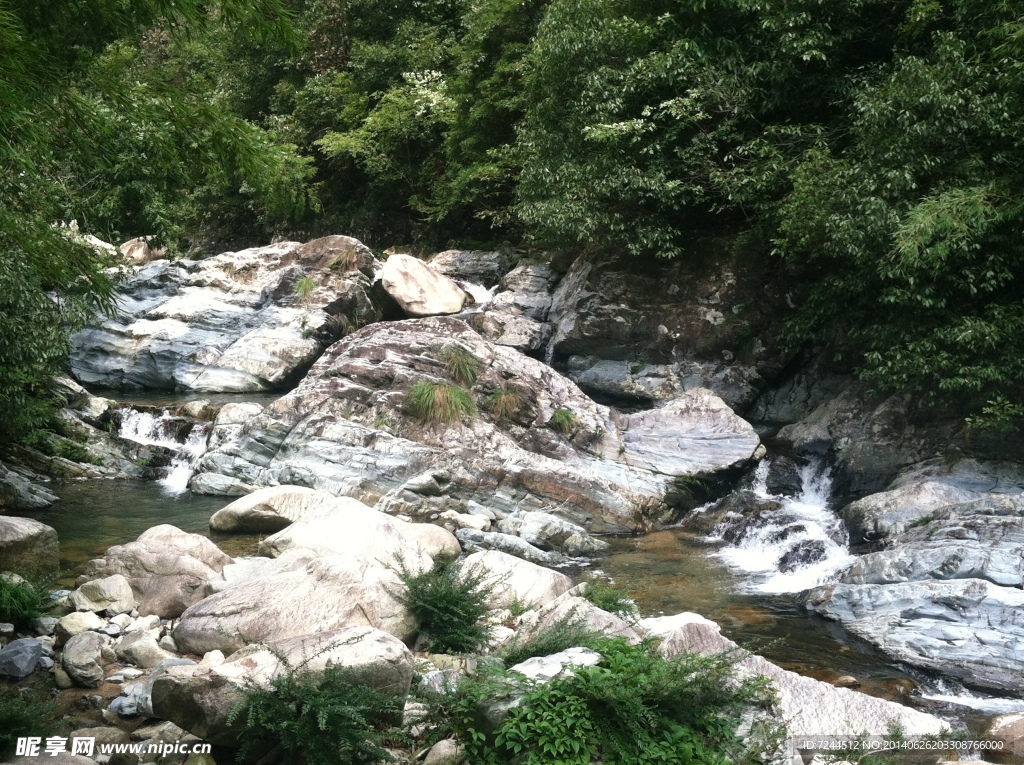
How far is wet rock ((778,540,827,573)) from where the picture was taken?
10922 mm

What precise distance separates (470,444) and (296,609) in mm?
6234

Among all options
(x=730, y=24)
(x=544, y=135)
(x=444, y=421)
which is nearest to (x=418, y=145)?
(x=544, y=135)

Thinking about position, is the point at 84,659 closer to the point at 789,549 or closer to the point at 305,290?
the point at 789,549

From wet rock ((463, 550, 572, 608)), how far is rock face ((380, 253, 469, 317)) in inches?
453

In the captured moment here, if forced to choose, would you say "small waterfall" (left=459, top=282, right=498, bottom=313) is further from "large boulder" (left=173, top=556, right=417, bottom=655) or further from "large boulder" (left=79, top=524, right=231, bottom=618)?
"large boulder" (left=173, top=556, right=417, bottom=655)

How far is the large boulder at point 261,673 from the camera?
491cm

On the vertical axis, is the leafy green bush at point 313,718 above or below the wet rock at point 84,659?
above

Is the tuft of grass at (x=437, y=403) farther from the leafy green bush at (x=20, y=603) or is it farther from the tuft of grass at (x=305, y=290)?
the tuft of grass at (x=305, y=290)

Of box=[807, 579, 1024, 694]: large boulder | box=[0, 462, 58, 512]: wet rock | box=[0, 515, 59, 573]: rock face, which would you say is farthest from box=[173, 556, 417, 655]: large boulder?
box=[0, 462, 58, 512]: wet rock

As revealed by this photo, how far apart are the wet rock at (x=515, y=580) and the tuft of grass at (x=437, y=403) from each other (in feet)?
14.6

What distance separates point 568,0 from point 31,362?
10.9 m

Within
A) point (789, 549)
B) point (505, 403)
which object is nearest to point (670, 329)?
point (505, 403)

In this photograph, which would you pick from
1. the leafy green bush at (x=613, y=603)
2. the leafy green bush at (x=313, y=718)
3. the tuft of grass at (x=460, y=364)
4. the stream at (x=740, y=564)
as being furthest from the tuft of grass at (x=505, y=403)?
the leafy green bush at (x=313, y=718)

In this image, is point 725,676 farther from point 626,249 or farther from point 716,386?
point 626,249
